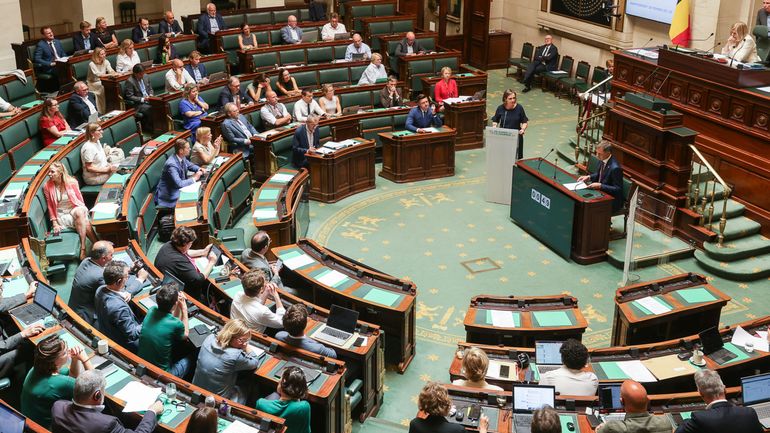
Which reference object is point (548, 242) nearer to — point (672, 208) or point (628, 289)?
point (672, 208)

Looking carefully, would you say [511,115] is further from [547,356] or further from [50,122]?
[50,122]

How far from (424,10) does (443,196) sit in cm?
1096

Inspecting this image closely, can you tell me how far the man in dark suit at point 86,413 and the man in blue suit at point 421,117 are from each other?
346 inches

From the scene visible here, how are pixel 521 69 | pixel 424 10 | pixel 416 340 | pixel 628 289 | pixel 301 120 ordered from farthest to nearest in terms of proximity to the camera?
pixel 424 10 < pixel 521 69 < pixel 301 120 < pixel 416 340 < pixel 628 289

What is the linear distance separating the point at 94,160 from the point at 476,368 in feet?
21.5

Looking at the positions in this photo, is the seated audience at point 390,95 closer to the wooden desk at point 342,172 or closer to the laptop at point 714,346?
the wooden desk at point 342,172

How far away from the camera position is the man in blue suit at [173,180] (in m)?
10.1

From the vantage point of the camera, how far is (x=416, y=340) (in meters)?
8.48

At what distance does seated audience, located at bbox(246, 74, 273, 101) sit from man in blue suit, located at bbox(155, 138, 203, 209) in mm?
3620

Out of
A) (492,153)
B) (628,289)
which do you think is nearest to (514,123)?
(492,153)

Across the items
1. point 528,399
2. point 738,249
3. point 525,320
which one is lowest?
point 738,249

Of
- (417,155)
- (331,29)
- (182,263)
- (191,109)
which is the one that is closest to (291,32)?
(331,29)

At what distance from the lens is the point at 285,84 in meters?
15.0

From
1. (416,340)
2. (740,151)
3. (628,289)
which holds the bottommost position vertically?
(416,340)
